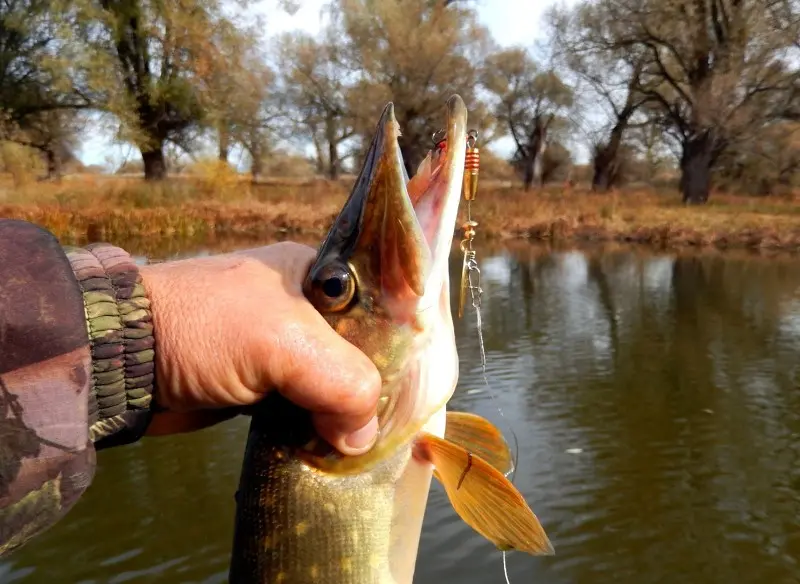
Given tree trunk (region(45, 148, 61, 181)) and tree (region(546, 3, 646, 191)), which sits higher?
tree (region(546, 3, 646, 191))

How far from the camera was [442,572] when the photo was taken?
399cm

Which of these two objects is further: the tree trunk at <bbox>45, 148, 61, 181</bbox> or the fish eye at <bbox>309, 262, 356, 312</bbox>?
the tree trunk at <bbox>45, 148, 61, 181</bbox>

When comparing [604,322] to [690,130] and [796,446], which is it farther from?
[690,130]

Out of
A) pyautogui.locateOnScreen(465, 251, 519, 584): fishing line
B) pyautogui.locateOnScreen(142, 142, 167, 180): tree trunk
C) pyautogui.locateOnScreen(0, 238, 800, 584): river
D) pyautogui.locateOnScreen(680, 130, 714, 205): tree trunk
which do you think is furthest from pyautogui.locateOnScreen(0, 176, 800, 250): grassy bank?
pyautogui.locateOnScreen(465, 251, 519, 584): fishing line

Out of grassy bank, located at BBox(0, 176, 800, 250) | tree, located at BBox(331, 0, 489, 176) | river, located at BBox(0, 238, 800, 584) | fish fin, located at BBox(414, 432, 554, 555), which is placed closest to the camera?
fish fin, located at BBox(414, 432, 554, 555)

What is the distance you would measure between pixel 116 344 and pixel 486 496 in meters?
1.00

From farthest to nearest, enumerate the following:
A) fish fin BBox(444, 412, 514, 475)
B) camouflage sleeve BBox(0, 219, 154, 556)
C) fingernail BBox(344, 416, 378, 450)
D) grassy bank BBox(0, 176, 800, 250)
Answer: grassy bank BBox(0, 176, 800, 250)
fish fin BBox(444, 412, 514, 475)
fingernail BBox(344, 416, 378, 450)
camouflage sleeve BBox(0, 219, 154, 556)

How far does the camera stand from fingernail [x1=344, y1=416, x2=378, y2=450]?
160 centimetres

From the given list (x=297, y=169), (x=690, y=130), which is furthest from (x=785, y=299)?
(x=297, y=169)

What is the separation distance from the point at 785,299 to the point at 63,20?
71.3 feet

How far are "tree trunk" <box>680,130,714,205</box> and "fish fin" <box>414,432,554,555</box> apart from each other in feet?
79.2

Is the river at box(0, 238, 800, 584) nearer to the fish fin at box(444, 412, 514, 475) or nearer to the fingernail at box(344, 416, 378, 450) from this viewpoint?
the fish fin at box(444, 412, 514, 475)

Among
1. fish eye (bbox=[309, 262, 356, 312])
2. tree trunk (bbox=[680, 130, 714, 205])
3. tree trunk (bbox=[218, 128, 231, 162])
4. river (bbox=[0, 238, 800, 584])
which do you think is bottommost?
river (bbox=[0, 238, 800, 584])

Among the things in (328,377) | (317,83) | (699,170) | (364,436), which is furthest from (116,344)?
(317,83)
